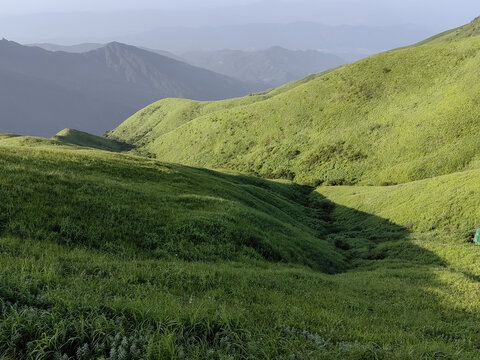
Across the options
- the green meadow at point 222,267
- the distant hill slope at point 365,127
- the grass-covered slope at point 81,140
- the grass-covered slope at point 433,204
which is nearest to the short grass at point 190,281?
the green meadow at point 222,267

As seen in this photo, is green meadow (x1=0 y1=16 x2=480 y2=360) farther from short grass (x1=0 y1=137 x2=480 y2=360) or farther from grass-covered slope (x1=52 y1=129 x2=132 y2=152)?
grass-covered slope (x1=52 y1=129 x2=132 y2=152)

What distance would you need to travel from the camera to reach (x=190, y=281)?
31.1 feet

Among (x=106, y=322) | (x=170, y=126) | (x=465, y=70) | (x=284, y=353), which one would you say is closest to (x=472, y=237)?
(x=284, y=353)

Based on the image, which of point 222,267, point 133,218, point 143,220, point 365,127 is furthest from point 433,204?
point 365,127

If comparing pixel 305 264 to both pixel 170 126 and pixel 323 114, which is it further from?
pixel 170 126

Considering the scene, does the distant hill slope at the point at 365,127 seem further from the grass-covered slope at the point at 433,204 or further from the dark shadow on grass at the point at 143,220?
the dark shadow on grass at the point at 143,220

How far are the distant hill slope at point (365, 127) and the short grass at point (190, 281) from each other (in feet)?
111

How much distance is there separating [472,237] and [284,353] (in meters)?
28.6

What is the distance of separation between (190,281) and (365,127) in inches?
2998

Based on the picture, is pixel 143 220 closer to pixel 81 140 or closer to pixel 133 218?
pixel 133 218

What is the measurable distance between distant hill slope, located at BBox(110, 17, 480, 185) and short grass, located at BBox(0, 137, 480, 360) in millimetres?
33801

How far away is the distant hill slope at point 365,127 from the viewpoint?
192 ft

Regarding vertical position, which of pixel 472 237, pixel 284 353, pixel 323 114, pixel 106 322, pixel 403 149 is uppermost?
pixel 323 114

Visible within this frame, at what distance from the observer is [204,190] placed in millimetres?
29625
